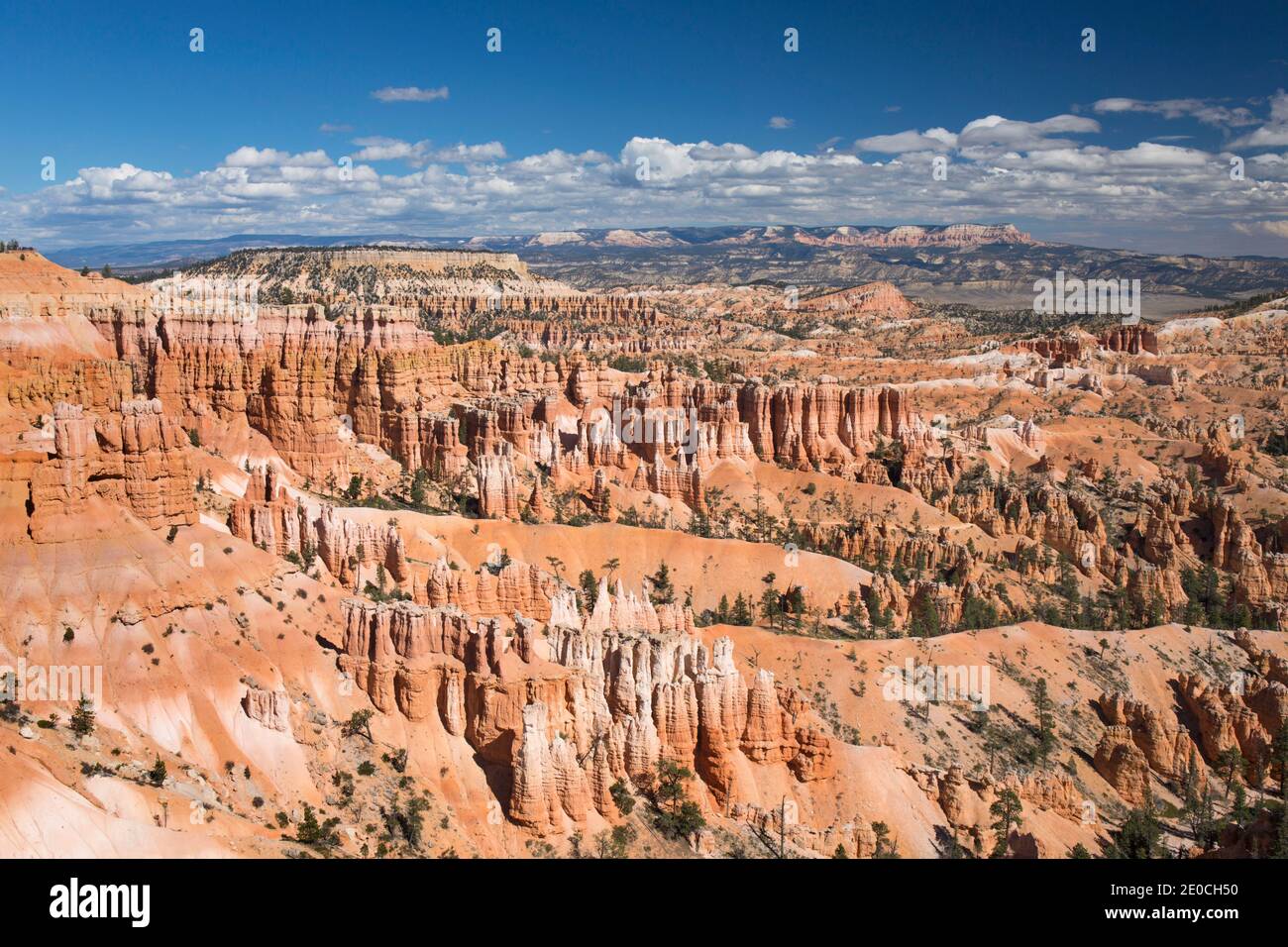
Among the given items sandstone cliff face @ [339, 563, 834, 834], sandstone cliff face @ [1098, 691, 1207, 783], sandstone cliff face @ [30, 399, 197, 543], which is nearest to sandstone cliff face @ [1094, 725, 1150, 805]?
sandstone cliff face @ [1098, 691, 1207, 783]

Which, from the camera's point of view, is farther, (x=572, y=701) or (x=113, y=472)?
(x=113, y=472)

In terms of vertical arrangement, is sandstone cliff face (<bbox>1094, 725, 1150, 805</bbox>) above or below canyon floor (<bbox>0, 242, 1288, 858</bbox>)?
below

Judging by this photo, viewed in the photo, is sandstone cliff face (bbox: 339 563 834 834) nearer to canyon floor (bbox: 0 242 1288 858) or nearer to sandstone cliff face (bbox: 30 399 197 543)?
canyon floor (bbox: 0 242 1288 858)

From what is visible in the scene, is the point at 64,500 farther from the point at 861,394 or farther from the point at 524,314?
the point at 524,314

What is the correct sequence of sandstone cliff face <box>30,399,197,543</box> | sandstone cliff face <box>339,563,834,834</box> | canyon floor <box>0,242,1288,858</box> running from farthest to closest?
sandstone cliff face <box>30,399,197,543</box> < sandstone cliff face <box>339,563,834,834</box> < canyon floor <box>0,242,1288,858</box>
